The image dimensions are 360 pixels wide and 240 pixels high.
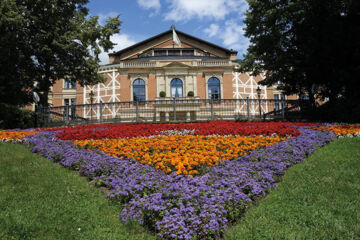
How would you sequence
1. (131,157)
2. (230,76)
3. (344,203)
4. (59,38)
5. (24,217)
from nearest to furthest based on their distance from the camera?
1. (24,217)
2. (344,203)
3. (131,157)
4. (59,38)
5. (230,76)

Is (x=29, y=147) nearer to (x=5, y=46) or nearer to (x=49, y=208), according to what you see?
(x=49, y=208)

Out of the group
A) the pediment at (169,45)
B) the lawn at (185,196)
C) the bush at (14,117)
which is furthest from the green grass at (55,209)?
the pediment at (169,45)

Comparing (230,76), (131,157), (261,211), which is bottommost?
(261,211)

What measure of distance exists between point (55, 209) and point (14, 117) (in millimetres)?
12257

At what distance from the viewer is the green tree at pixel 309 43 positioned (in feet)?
41.1

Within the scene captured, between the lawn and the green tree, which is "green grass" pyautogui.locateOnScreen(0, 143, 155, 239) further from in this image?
the green tree

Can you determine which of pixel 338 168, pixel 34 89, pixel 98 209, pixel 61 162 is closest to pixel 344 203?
pixel 338 168

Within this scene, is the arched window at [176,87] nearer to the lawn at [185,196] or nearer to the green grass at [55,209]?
the lawn at [185,196]

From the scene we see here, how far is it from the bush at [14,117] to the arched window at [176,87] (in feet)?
52.8

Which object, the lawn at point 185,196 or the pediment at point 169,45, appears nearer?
the lawn at point 185,196

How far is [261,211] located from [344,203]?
1.16 meters

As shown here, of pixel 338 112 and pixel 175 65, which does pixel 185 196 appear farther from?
pixel 175 65

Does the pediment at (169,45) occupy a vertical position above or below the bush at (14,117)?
above

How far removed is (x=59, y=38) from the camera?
16.9 meters
